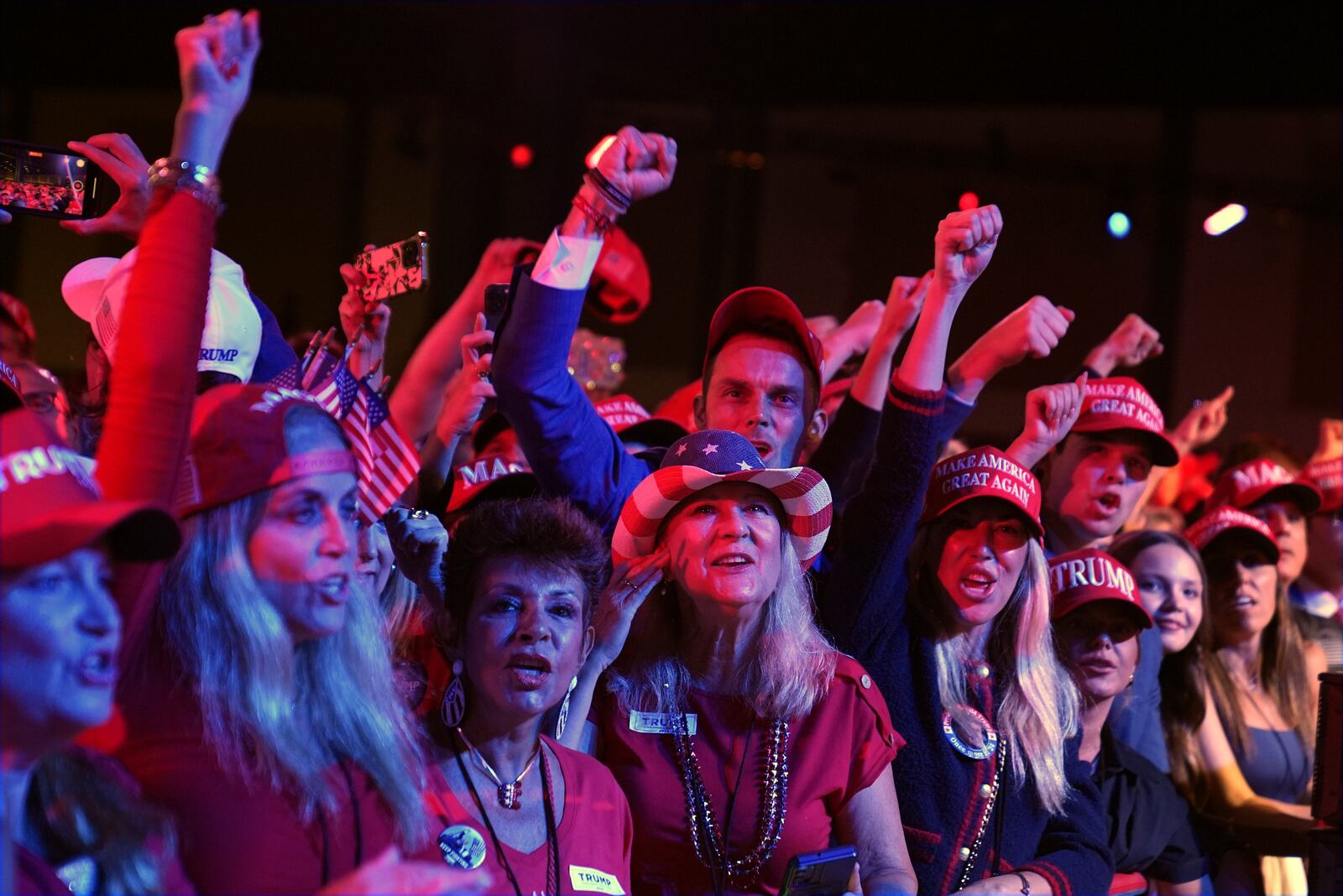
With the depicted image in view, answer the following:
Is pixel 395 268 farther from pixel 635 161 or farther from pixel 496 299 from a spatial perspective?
pixel 635 161

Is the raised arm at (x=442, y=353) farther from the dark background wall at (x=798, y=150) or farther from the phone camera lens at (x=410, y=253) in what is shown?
the dark background wall at (x=798, y=150)

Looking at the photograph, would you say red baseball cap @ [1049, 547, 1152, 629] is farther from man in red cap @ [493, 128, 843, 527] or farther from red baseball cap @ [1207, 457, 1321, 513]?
red baseball cap @ [1207, 457, 1321, 513]

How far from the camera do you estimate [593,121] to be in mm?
8227

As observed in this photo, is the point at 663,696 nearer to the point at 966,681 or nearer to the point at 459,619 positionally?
the point at 459,619

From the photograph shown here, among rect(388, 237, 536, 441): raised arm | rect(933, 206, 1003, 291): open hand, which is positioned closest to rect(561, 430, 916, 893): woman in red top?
rect(933, 206, 1003, 291): open hand

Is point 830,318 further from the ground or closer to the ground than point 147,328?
further from the ground

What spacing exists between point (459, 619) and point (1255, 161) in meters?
8.30

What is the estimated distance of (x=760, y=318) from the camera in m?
3.16

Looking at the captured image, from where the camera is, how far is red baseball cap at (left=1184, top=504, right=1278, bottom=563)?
4.08 meters

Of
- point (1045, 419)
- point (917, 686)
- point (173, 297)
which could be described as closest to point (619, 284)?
point (1045, 419)

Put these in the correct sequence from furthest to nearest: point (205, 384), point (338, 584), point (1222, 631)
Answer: point (1222, 631) < point (205, 384) < point (338, 584)

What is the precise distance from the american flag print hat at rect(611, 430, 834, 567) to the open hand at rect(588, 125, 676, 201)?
1.56 feet

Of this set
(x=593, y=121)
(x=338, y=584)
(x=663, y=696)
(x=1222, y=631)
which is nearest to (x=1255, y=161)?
(x=593, y=121)

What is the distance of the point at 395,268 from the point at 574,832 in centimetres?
108
